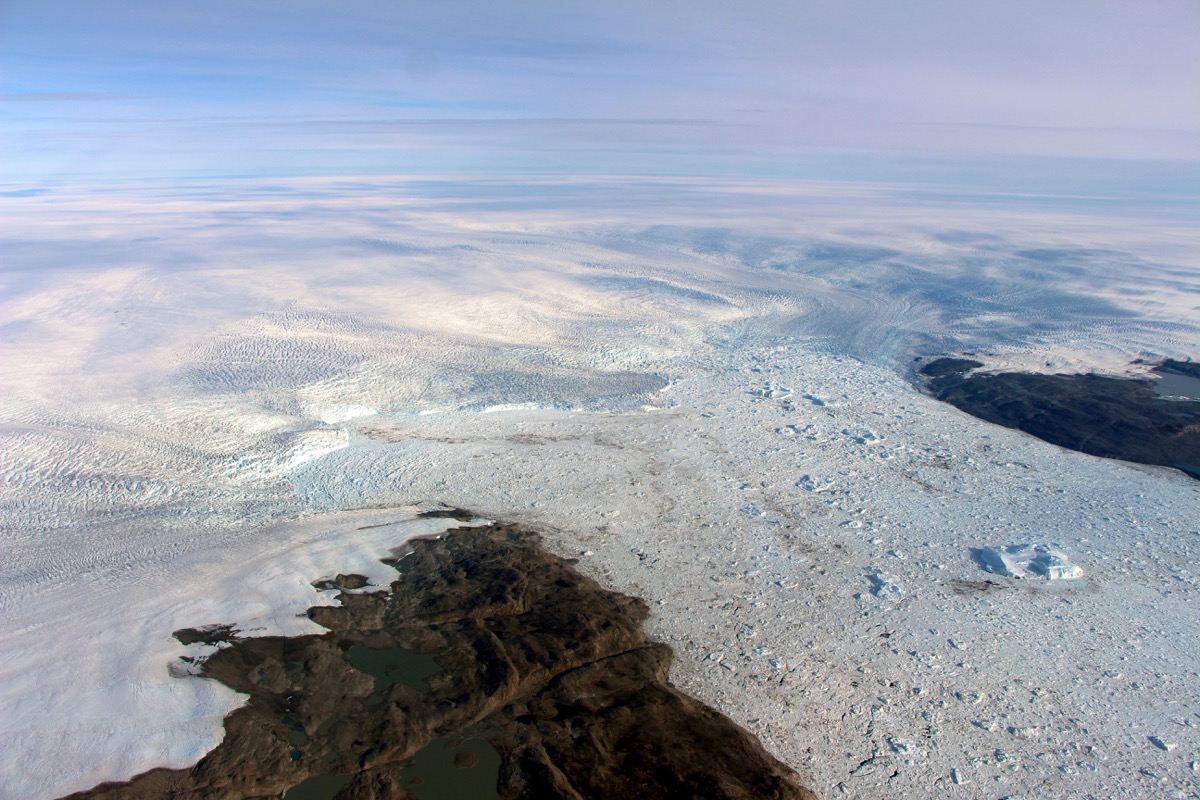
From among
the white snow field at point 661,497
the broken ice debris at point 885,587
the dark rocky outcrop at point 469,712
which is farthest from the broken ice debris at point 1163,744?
the dark rocky outcrop at point 469,712

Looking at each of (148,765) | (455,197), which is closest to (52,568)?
(148,765)

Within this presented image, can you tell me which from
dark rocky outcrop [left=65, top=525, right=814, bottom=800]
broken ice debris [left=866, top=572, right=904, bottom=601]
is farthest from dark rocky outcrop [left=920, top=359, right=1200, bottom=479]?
dark rocky outcrop [left=65, top=525, right=814, bottom=800]

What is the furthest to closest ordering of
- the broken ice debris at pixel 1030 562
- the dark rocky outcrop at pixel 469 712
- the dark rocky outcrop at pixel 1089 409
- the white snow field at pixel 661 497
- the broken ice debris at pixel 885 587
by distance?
1. the dark rocky outcrop at pixel 1089 409
2. the broken ice debris at pixel 1030 562
3. the broken ice debris at pixel 885 587
4. the white snow field at pixel 661 497
5. the dark rocky outcrop at pixel 469 712

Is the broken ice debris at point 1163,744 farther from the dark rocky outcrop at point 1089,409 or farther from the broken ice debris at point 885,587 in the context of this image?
the dark rocky outcrop at point 1089,409

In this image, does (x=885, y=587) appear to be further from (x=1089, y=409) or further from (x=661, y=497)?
(x=1089, y=409)

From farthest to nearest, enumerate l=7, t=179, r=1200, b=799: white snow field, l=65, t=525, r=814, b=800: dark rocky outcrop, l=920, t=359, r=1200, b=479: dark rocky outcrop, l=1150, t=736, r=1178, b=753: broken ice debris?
l=920, t=359, r=1200, b=479: dark rocky outcrop, l=7, t=179, r=1200, b=799: white snow field, l=1150, t=736, r=1178, b=753: broken ice debris, l=65, t=525, r=814, b=800: dark rocky outcrop

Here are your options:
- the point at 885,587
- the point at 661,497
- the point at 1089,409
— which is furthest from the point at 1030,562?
the point at 1089,409

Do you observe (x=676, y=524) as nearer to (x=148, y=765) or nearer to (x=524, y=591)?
(x=524, y=591)

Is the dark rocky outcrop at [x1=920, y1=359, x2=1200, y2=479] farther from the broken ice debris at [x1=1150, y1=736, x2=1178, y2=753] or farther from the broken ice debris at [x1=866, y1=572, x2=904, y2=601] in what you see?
the broken ice debris at [x1=1150, y1=736, x2=1178, y2=753]
